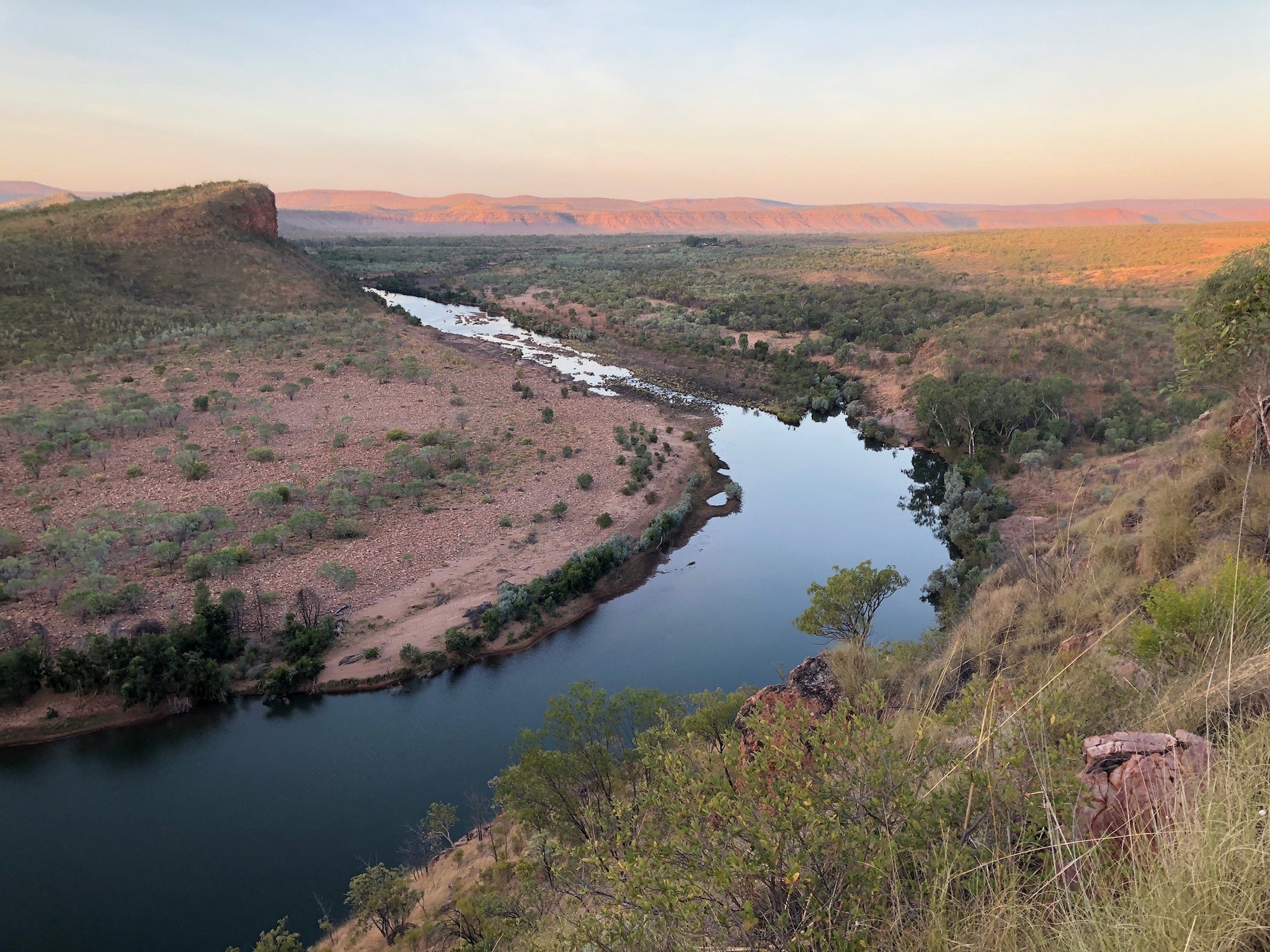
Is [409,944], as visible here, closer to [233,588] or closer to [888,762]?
[888,762]

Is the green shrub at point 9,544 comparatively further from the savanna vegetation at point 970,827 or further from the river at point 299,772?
the savanna vegetation at point 970,827

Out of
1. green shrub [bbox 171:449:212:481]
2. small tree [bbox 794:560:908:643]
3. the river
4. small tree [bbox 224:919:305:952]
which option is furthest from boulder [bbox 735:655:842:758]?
green shrub [bbox 171:449:212:481]

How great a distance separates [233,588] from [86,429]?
15874mm

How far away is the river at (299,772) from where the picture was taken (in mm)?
11367

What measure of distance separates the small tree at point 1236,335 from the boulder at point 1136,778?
334 inches

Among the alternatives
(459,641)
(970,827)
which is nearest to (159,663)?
(459,641)

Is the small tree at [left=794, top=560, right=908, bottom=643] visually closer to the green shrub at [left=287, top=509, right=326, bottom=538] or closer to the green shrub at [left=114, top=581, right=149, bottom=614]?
the green shrub at [left=287, top=509, right=326, bottom=538]

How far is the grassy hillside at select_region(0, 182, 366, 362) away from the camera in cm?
3938

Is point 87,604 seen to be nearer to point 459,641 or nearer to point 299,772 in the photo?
point 299,772

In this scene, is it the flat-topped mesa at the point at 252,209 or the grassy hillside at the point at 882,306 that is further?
the flat-topped mesa at the point at 252,209

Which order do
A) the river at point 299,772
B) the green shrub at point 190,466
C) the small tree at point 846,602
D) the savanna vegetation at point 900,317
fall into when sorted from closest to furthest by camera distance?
1. the river at point 299,772
2. the small tree at point 846,602
3. the green shrub at point 190,466
4. the savanna vegetation at point 900,317

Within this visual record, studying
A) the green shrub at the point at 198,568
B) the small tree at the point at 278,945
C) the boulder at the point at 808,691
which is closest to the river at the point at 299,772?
the small tree at the point at 278,945

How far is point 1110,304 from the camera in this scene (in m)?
44.7

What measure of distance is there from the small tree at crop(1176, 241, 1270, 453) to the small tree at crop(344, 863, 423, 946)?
14494 millimetres
